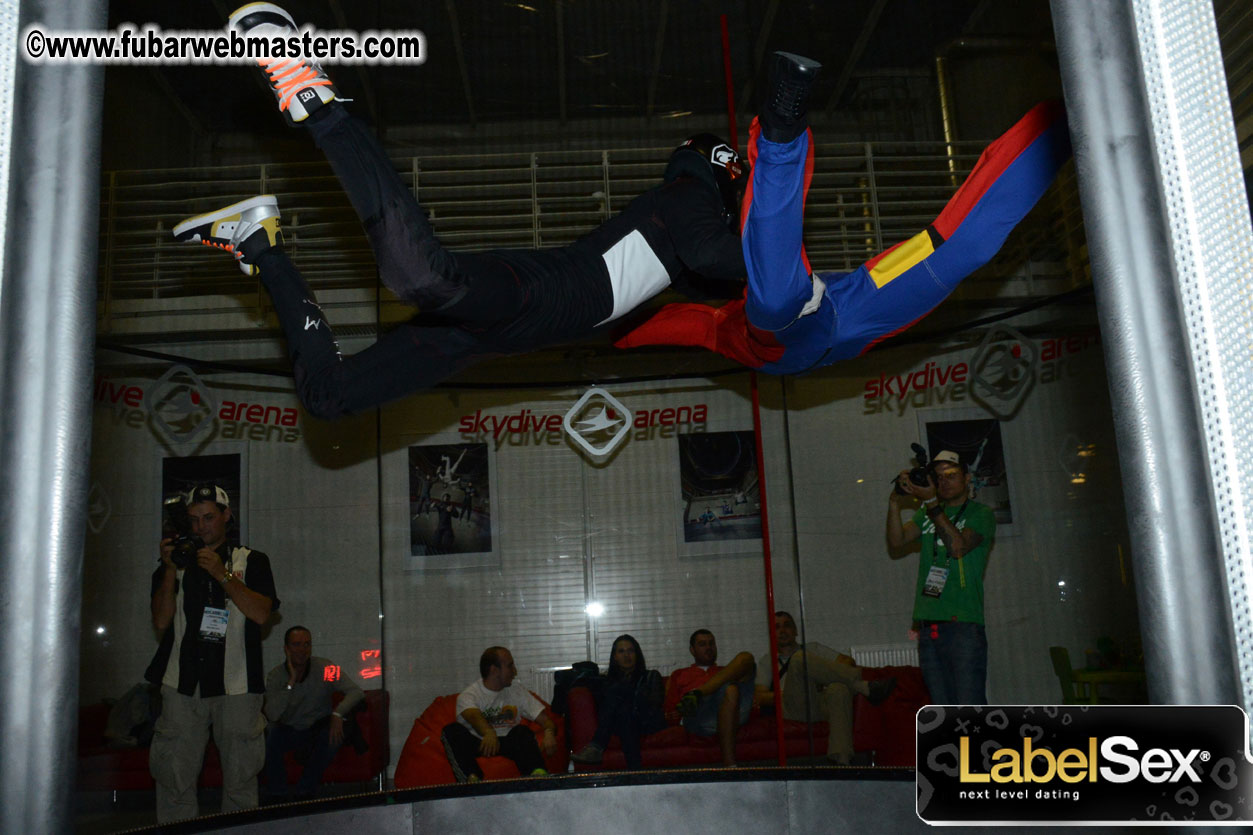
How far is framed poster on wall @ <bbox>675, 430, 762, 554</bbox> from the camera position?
428cm

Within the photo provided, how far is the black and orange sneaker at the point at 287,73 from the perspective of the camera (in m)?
1.93

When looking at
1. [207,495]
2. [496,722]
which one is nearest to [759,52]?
[207,495]

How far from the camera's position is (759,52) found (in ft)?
16.1

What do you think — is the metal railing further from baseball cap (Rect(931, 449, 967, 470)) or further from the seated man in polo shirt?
the seated man in polo shirt

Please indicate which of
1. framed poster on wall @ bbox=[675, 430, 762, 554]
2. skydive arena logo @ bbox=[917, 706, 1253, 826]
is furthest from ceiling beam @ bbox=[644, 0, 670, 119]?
skydive arena logo @ bbox=[917, 706, 1253, 826]

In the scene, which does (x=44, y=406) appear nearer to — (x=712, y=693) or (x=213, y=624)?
(x=213, y=624)

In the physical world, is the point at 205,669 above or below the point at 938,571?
below

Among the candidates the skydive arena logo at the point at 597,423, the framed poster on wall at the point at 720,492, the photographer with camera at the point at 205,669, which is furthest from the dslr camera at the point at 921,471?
the photographer with camera at the point at 205,669

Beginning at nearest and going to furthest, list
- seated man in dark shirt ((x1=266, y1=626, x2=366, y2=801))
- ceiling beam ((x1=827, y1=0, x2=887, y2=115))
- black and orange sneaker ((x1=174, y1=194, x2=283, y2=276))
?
1. black and orange sneaker ((x1=174, y1=194, x2=283, y2=276))
2. seated man in dark shirt ((x1=266, y1=626, x2=366, y2=801))
3. ceiling beam ((x1=827, y1=0, x2=887, y2=115))

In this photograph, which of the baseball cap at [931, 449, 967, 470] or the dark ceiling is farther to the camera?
the dark ceiling

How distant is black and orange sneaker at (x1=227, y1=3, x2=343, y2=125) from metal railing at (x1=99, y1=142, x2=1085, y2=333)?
2234mm

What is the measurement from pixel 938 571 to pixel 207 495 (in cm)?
320

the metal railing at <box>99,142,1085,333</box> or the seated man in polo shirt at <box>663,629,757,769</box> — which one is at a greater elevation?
the metal railing at <box>99,142,1085,333</box>

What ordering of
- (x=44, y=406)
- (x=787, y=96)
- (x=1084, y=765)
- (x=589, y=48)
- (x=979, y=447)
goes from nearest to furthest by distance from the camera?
(x=44, y=406) → (x=1084, y=765) → (x=787, y=96) → (x=979, y=447) → (x=589, y=48)
